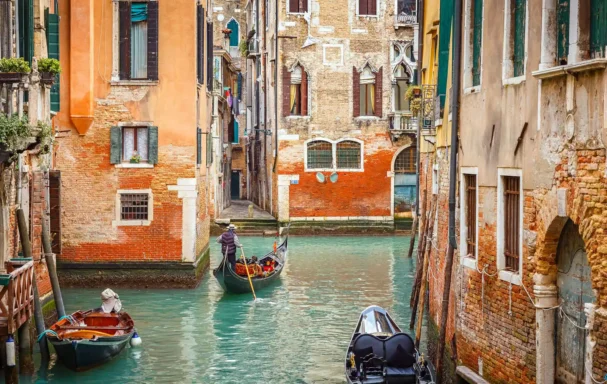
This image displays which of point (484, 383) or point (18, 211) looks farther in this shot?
point (18, 211)

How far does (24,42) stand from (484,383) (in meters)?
7.10

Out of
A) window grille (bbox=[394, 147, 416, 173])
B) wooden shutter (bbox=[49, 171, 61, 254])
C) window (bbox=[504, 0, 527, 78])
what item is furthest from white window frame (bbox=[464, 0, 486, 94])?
window grille (bbox=[394, 147, 416, 173])

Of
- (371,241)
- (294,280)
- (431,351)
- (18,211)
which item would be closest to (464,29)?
(431,351)

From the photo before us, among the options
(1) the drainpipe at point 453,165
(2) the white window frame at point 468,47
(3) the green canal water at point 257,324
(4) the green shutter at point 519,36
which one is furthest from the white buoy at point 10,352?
(4) the green shutter at point 519,36

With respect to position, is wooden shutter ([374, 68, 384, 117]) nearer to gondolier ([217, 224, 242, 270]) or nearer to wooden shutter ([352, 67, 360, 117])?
wooden shutter ([352, 67, 360, 117])

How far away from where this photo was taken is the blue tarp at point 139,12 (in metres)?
16.6

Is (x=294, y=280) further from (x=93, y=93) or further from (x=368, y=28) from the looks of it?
(x=368, y=28)

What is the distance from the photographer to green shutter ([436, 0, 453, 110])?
1089 centimetres

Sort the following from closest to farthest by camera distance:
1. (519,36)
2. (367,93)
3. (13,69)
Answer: (519,36) → (13,69) → (367,93)

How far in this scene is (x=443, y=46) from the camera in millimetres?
11234

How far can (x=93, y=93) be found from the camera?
1650 cm

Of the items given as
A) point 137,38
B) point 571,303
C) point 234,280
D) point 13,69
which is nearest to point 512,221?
point 571,303

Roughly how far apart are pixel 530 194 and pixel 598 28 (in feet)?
5.08

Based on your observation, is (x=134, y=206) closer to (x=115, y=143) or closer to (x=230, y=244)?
(x=115, y=143)
